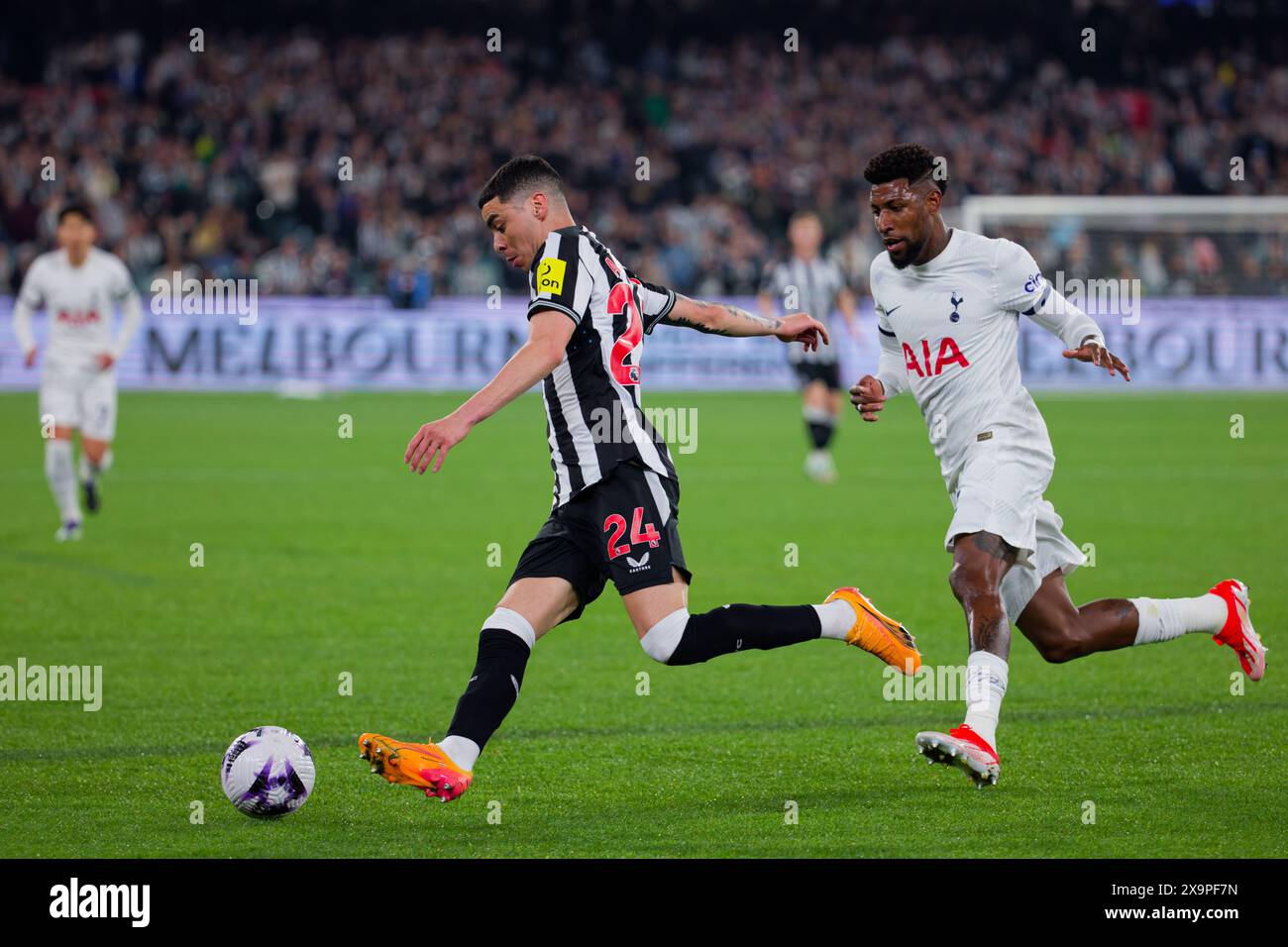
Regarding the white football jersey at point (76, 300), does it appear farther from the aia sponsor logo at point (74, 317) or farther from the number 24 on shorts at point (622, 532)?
the number 24 on shorts at point (622, 532)

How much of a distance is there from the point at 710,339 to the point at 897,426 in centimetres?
473

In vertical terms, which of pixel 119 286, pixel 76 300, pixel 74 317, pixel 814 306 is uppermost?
pixel 814 306

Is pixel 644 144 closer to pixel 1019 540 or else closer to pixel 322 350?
pixel 322 350

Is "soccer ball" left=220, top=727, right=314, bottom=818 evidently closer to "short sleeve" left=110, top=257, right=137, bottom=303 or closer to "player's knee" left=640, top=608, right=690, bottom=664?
"player's knee" left=640, top=608, right=690, bottom=664

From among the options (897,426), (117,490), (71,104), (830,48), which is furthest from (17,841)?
(830,48)

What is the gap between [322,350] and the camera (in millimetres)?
25234

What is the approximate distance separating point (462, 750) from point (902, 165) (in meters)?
2.54

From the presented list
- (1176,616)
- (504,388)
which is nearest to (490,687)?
(504,388)

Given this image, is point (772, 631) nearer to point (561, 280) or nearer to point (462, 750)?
point (462, 750)

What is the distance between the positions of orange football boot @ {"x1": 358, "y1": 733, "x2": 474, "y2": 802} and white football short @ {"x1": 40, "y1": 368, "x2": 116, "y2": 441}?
8.45m

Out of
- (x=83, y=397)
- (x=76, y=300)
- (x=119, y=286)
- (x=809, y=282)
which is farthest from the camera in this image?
(x=809, y=282)

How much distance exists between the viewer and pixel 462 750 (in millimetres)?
5289

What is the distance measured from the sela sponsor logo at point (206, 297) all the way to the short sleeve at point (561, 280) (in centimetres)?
2039

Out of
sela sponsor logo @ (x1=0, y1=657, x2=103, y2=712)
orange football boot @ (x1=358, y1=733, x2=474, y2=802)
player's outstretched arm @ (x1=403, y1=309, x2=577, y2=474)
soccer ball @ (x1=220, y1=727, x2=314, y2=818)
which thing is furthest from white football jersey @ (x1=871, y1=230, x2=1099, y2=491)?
sela sponsor logo @ (x1=0, y1=657, x2=103, y2=712)
